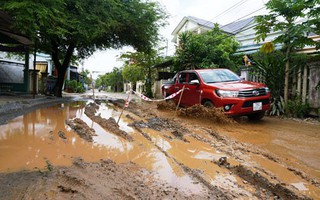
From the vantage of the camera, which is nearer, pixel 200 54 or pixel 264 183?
pixel 264 183

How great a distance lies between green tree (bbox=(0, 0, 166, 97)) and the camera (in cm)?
748

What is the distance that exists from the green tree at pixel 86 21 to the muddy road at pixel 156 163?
13.1ft

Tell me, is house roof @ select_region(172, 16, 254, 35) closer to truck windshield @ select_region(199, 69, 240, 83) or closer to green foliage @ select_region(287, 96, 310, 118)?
green foliage @ select_region(287, 96, 310, 118)

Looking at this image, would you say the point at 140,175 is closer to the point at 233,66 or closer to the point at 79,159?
the point at 79,159

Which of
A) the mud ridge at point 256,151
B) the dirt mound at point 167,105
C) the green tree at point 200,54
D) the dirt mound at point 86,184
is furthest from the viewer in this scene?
the green tree at point 200,54

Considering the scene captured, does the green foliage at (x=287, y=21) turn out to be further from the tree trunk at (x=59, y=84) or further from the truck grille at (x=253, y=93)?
the tree trunk at (x=59, y=84)

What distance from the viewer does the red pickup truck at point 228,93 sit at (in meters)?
6.03

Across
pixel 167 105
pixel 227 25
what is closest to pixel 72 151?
pixel 167 105

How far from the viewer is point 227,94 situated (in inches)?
241

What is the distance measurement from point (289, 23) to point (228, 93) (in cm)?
320

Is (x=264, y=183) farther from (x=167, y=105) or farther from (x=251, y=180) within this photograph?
(x=167, y=105)

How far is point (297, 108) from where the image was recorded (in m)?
7.38

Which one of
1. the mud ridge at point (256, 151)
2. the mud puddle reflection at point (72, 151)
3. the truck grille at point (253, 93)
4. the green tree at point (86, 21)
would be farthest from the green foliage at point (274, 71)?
the green tree at point (86, 21)

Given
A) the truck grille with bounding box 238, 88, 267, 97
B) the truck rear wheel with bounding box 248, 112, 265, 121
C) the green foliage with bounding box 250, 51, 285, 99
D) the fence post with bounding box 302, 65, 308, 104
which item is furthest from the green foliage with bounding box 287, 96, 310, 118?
the truck grille with bounding box 238, 88, 267, 97
